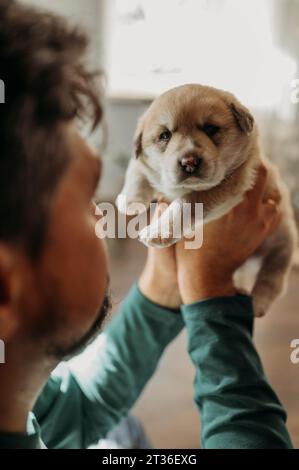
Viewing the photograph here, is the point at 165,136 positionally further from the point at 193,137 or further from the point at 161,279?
the point at 161,279

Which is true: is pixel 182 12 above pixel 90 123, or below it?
above

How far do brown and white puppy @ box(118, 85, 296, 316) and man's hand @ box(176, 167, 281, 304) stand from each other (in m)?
0.01

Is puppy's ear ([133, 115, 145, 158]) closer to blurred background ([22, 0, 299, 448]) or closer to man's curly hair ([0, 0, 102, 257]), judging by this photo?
blurred background ([22, 0, 299, 448])

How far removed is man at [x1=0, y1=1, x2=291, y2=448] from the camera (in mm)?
385

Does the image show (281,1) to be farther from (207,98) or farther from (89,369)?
(89,369)

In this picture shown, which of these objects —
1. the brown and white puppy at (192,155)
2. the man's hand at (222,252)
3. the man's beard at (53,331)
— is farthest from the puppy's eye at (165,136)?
the man's beard at (53,331)

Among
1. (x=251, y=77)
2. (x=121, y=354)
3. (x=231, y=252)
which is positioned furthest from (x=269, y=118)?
(x=121, y=354)

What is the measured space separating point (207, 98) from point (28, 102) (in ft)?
0.72

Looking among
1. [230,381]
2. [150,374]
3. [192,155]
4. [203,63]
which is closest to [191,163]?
[192,155]

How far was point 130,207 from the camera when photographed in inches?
24.6

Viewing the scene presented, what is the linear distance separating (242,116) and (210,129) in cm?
4

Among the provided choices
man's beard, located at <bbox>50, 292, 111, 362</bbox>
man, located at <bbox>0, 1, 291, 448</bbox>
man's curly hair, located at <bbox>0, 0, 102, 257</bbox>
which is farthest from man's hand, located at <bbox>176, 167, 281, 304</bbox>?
man's curly hair, located at <bbox>0, 0, 102, 257</bbox>

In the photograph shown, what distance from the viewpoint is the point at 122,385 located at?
743 mm

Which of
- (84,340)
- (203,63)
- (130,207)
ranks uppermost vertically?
(203,63)
